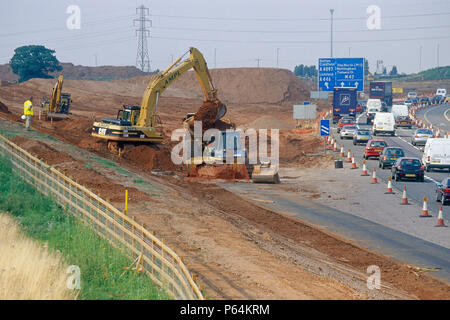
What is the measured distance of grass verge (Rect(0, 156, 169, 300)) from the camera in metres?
14.2

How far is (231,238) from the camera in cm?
A: 1986

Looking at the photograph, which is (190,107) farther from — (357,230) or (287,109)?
(357,230)

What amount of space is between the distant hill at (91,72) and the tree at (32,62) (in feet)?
161

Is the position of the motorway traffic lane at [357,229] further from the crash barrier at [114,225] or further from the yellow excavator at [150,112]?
the crash barrier at [114,225]

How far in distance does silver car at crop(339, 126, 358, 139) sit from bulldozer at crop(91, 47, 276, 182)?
24.8 metres

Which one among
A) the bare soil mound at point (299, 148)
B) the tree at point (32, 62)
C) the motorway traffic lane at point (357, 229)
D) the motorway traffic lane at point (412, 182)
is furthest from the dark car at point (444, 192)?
the tree at point (32, 62)

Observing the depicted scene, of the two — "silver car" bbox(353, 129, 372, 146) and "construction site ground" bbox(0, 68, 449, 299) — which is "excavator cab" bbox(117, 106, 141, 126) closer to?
"construction site ground" bbox(0, 68, 449, 299)

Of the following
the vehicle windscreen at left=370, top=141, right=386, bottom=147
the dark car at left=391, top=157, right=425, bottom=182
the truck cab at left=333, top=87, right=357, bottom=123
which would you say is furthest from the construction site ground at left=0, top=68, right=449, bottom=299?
the truck cab at left=333, top=87, right=357, bottom=123

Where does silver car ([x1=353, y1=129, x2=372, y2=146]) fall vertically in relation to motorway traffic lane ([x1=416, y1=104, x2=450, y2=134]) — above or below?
below

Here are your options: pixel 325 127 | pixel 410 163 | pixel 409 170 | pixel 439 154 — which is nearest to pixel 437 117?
pixel 325 127

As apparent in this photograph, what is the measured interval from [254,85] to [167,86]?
340 ft

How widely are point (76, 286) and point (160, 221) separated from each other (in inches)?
304

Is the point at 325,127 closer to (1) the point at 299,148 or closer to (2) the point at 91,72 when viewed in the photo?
(1) the point at 299,148
